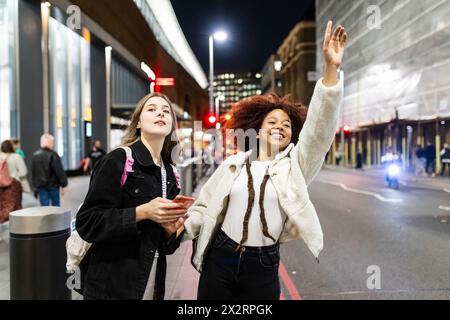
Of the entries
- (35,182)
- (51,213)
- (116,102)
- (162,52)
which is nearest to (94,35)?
(116,102)

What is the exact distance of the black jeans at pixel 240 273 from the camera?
2.00m

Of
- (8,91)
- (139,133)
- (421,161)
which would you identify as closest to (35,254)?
(139,133)

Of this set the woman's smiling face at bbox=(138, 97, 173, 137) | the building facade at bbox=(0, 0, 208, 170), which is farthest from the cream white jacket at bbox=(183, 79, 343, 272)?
the building facade at bbox=(0, 0, 208, 170)

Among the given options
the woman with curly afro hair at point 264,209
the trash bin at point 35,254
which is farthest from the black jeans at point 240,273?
the trash bin at point 35,254

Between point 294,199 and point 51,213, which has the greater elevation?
point 294,199

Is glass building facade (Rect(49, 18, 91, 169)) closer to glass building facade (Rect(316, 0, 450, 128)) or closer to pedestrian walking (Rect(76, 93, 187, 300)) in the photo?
glass building facade (Rect(316, 0, 450, 128))

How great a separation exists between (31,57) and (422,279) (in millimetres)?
12930

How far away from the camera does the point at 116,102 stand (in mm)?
19625

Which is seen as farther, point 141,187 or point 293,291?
point 293,291

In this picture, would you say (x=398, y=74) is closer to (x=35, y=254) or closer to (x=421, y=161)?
(x=421, y=161)

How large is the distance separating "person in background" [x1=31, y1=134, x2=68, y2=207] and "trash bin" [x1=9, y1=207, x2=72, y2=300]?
4.54 metres

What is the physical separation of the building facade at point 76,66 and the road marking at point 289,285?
9.00ft

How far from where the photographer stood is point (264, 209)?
2008 mm
